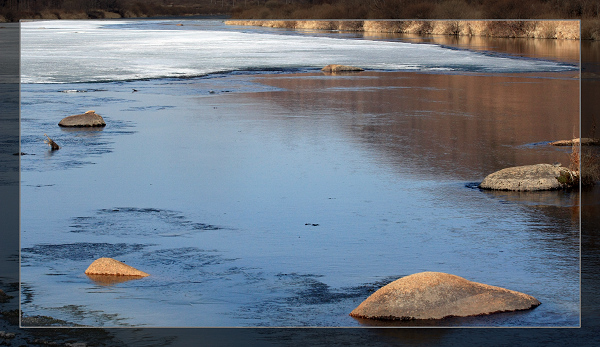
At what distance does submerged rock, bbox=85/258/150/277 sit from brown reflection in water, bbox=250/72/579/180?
8.46 metres

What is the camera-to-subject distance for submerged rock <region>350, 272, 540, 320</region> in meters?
8.50

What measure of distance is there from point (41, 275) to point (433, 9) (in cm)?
821

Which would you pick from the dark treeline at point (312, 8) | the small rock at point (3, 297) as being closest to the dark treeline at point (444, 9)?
the dark treeline at point (312, 8)

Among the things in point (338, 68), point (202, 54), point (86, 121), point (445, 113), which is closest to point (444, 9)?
point (86, 121)

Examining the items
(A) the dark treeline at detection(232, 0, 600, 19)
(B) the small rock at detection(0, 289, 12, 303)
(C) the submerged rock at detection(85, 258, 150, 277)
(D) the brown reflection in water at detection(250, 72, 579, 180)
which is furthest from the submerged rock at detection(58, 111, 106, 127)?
(B) the small rock at detection(0, 289, 12, 303)

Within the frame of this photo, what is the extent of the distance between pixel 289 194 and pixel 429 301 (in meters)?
7.55

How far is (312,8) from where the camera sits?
57.2 feet

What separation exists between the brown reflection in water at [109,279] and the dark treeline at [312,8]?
6.39m

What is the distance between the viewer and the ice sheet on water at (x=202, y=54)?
25.6m

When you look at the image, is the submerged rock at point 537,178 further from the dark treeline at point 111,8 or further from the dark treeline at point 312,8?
the dark treeline at point 111,8

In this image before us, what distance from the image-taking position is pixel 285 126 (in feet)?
88.2

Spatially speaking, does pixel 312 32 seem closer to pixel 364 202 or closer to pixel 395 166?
pixel 395 166

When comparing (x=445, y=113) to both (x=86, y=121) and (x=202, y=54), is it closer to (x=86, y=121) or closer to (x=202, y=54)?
(x=86, y=121)

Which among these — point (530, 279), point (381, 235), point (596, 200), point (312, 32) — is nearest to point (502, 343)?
point (530, 279)
